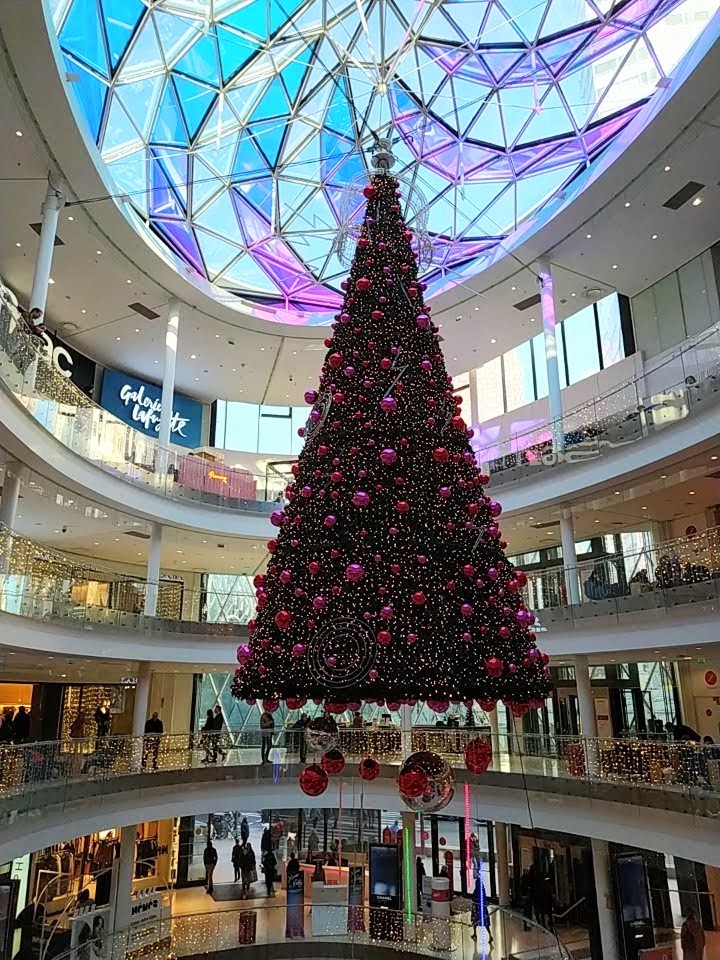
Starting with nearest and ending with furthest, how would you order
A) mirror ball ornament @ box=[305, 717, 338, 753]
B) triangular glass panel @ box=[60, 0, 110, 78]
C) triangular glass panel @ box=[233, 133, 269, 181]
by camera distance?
mirror ball ornament @ box=[305, 717, 338, 753] < triangular glass panel @ box=[60, 0, 110, 78] < triangular glass panel @ box=[233, 133, 269, 181]

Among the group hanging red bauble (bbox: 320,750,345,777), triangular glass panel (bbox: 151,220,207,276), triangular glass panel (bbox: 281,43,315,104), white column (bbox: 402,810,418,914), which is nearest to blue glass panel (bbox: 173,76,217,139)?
triangular glass panel (bbox: 281,43,315,104)

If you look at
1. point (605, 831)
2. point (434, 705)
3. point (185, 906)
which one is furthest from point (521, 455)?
point (185, 906)

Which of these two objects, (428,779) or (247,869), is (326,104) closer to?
(428,779)

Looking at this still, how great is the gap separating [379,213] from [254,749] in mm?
15297

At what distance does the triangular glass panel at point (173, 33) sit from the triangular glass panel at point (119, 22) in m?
0.60

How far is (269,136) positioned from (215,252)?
392 cm

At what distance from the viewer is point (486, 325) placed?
24.0 m

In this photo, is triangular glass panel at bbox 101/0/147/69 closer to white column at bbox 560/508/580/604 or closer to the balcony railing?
the balcony railing

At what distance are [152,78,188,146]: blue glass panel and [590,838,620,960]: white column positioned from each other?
830 inches

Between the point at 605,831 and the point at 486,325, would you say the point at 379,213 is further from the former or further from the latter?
the point at 486,325

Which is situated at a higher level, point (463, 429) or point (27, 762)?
point (463, 429)

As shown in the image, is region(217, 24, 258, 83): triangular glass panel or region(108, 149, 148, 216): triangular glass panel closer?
region(108, 149, 148, 216): triangular glass panel

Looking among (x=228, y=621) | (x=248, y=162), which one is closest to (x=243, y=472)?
(x=228, y=621)

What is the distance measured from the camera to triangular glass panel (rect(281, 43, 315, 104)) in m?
19.4
